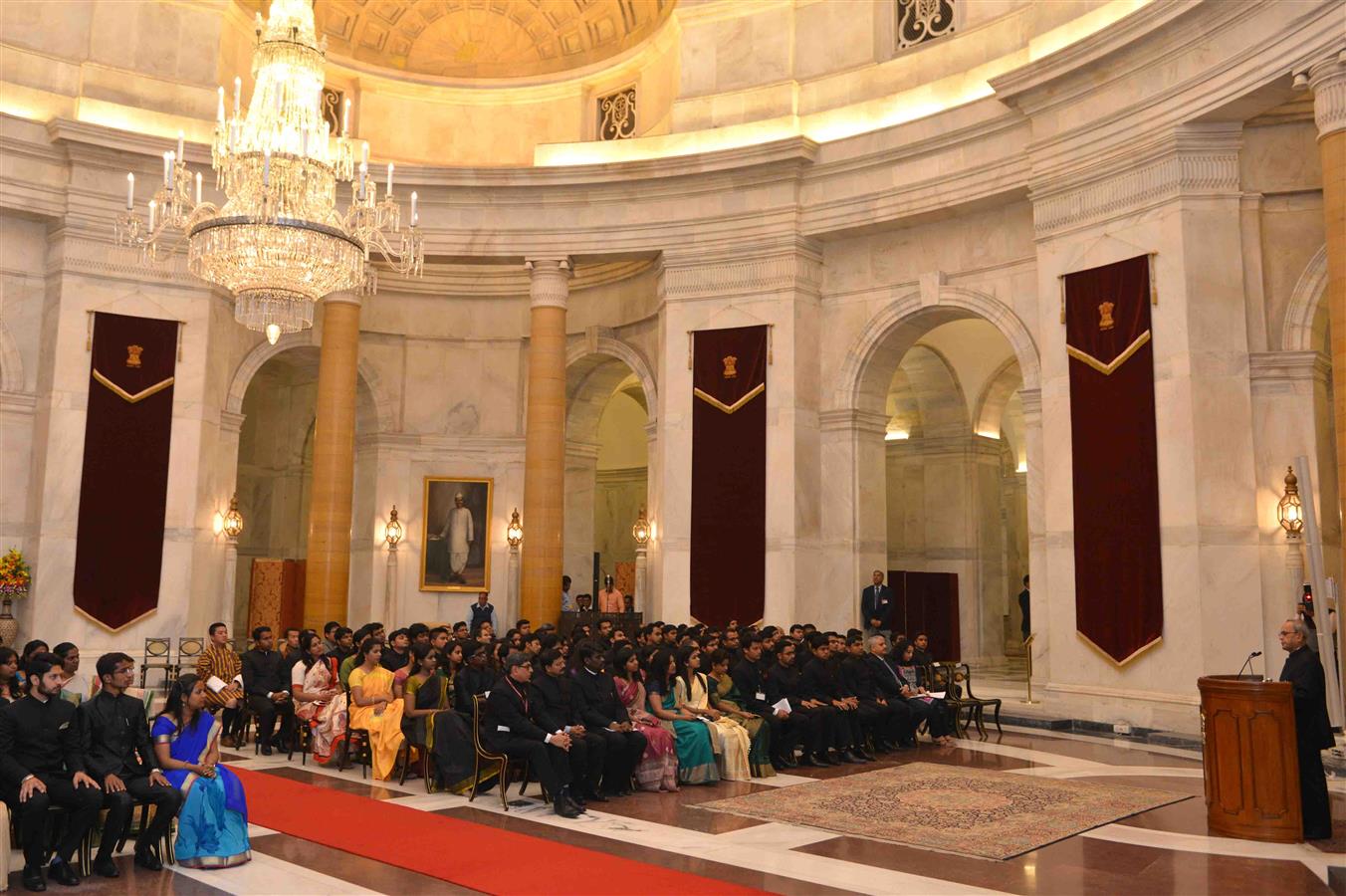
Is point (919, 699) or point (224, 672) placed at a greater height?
point (224, 672)

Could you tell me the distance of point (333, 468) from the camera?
18062mm

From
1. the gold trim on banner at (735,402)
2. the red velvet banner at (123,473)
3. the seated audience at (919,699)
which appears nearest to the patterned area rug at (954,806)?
the seated audience at (919,699)

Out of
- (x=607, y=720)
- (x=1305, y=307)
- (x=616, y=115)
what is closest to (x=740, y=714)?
(x=607, y=720)

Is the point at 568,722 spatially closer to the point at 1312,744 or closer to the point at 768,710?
the point at 768,710

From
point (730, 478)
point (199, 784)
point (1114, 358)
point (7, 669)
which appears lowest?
point (199, 784)

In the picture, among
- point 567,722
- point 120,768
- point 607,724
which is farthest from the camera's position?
point 607,724

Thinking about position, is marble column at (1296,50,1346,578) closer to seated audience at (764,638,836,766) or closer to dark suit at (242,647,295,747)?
seated audience at (764,638,836,766)

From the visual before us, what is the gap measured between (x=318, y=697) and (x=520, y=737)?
3277 mm

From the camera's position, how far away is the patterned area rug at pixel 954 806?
25.9ft

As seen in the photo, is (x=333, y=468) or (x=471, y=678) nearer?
(x=471, y=678)

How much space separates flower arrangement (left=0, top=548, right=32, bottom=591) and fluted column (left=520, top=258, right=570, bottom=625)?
6856 mm

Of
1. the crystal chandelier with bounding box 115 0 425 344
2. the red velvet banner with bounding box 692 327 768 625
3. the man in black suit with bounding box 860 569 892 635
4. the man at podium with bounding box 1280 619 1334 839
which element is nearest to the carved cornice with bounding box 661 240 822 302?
the red velvet banner with bounding box 692 327 768 625

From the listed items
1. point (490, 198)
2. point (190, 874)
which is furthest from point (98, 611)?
point (190, 874)

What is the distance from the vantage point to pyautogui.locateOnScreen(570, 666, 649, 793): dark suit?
940cm
